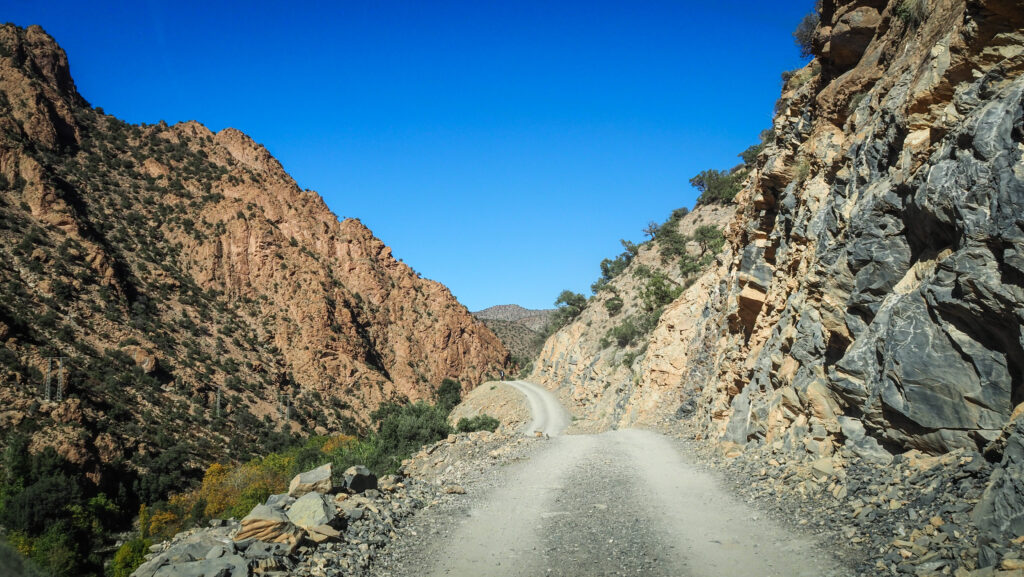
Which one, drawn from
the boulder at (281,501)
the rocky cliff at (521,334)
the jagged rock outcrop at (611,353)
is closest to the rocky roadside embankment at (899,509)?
the boulder at (281,501)

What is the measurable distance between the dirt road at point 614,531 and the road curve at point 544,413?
12.3 m

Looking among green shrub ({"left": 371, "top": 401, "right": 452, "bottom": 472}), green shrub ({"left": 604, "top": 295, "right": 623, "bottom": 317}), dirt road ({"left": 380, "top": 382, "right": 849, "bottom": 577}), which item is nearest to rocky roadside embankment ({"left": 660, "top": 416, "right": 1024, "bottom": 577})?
dirt road ({"left": 380, "top": 382, "right": 849, "bottom": 577})

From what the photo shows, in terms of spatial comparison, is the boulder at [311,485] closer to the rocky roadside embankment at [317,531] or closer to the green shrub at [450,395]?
the rocky roadside embankment at [317,531]

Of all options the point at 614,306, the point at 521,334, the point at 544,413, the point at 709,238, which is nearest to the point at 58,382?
the point at 544,413

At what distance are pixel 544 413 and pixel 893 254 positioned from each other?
28342 mm

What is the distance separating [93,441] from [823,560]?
41078mm

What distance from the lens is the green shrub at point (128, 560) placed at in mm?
22516

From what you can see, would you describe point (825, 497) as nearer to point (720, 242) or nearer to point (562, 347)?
point (720, 242)

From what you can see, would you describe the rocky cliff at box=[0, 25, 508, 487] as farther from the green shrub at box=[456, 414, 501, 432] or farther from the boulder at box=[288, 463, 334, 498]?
the boulder at box=[288, 463, 334, 498]

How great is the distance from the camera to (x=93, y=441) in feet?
111

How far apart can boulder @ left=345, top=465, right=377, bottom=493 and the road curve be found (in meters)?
13.6

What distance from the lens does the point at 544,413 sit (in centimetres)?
3556

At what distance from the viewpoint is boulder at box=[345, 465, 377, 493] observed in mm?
10190

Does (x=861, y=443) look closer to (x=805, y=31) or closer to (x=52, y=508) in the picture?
(x=805, y=31)
